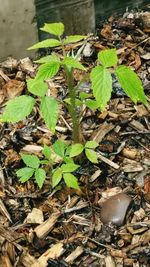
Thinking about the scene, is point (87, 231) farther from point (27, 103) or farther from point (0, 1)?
point (0, 1)

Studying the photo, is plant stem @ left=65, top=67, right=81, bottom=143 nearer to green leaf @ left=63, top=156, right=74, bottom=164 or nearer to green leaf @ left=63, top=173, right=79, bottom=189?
green leaf @ left=63, top=156, right=74, bottom=164

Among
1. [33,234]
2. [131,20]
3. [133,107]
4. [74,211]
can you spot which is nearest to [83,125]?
[133,107]

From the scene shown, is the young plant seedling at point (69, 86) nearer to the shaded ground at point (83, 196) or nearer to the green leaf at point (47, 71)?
the green leaf at point (47, 71)

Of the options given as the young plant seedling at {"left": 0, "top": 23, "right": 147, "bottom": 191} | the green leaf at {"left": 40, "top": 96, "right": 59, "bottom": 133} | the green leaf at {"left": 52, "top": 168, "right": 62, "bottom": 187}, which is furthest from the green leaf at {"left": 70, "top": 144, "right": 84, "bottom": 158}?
the green leaf at {"left": 40, "top": 96, "right": 59, "bottom": 133}

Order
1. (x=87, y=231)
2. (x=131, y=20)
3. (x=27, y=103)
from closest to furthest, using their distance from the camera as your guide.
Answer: (x=27, y=103) → (x=87, y=231) → (x=131, y=20)

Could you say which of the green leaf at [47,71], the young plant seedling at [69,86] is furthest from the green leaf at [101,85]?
the green leaf at [47,71]

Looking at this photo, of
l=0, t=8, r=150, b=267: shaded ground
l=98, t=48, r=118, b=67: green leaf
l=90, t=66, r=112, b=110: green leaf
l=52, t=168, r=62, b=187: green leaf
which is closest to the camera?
l=90, t=66, r=112, b=110: green leaf

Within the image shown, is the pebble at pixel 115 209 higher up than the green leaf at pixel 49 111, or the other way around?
the green leaf at pixel 49 111
